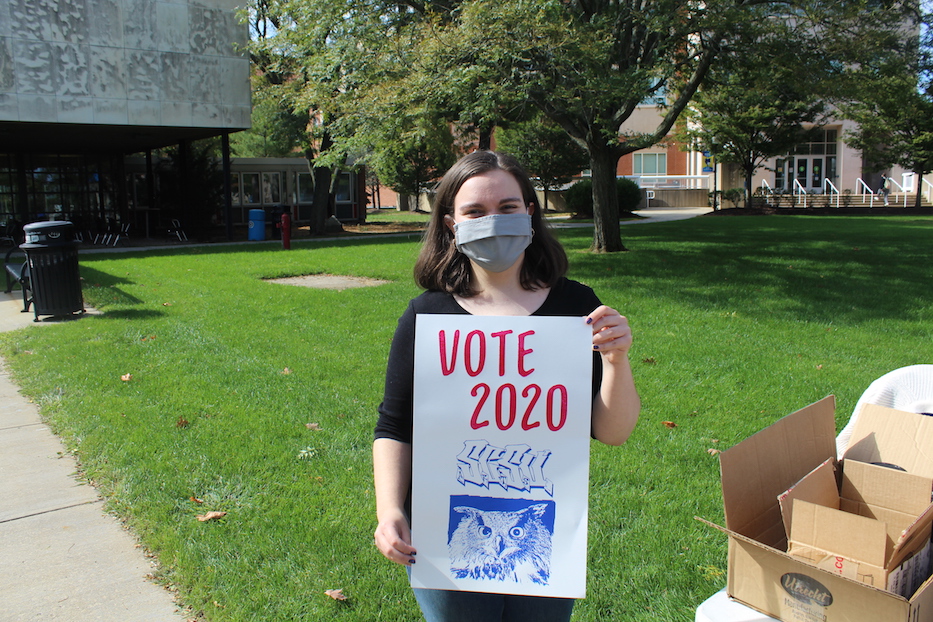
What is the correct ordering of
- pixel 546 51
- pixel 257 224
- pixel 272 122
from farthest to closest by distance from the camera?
1. pixel 272 122
2. pixel 257 224
3. pixel 546 51

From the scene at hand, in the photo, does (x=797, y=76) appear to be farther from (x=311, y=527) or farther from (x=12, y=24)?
(x=12, y=24)

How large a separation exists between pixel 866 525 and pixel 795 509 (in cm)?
17

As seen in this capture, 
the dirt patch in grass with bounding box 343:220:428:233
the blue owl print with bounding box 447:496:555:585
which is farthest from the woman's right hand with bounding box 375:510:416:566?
the dirt patch in grass with bounding box 343:220:428:233

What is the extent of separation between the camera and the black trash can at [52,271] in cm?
930

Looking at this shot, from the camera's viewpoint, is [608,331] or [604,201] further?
[604,201]

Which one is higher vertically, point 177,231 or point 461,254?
point 461,254

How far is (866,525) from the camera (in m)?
1.79

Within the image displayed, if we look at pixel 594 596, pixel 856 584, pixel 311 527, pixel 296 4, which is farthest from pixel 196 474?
pixel 296 4

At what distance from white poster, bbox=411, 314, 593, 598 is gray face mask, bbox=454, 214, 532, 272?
9.2 inches

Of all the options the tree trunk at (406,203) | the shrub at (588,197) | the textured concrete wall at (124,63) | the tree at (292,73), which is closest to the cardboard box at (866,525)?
the tree at (292,73)

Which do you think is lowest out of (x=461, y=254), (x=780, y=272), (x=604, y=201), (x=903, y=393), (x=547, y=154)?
(x=780, y=272)

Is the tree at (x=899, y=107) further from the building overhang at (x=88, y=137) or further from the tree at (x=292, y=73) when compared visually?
the building overhang at (x=88, y=137)

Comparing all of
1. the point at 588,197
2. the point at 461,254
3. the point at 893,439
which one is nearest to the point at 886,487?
the point at 893,439

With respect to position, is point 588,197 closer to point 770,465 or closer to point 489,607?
point 770,465
